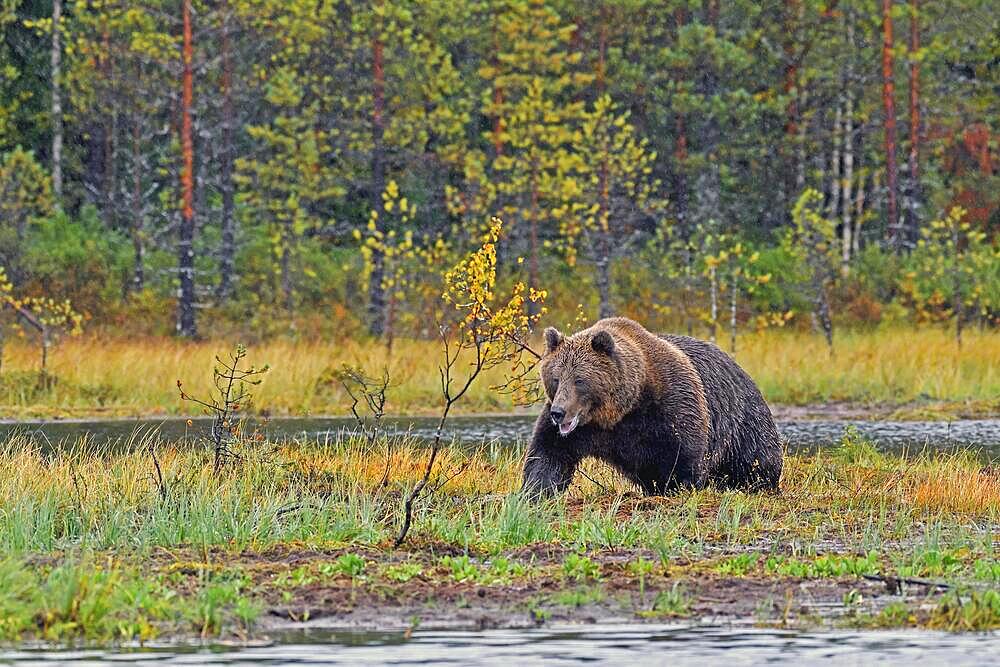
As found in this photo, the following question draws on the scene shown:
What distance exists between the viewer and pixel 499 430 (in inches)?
856

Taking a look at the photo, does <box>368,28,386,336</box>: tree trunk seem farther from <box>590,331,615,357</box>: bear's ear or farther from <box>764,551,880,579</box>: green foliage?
<box>764,551,880,579</box>: green foliage

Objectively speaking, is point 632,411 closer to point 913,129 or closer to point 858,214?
point 913,129

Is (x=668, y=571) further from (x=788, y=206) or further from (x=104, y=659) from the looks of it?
(x=788, y=206)

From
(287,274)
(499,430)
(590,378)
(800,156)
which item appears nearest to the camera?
(590,378)

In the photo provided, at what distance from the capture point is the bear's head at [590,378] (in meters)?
12.1

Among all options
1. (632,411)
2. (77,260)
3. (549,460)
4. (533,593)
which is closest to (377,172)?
(77,260)

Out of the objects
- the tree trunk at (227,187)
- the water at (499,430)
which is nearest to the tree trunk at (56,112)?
the tree trunk at (227,187)

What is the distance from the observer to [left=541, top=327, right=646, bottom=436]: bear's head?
39.7 feet

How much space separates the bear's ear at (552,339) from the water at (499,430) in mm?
6391

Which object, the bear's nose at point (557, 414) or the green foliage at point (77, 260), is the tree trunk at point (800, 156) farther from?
the bear's nose at point (557, 414)

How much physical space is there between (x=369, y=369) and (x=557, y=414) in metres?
Result: 14.4

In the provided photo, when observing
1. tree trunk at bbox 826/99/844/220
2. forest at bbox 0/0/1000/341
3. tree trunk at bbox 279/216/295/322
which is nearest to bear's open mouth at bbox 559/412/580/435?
forest at bbox 0/0/1000/341

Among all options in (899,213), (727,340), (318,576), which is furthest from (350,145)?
(318,576)

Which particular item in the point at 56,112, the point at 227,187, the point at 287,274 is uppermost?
the point at 56,112
